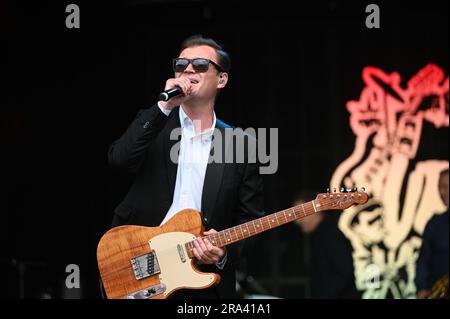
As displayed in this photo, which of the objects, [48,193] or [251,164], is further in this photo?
[48,193]

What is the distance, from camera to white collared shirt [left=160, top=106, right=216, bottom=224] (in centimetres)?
410

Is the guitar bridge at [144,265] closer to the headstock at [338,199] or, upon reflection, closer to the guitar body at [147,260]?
the guitar body at [147,260]

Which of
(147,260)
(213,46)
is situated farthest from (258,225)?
(213,46)

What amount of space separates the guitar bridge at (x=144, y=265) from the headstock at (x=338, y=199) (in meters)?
0.77

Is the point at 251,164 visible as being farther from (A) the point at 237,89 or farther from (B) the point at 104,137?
(A) the point at 237,89

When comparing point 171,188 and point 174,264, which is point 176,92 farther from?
point 174,264

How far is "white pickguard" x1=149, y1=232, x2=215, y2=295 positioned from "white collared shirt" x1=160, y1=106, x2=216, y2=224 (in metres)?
0.10

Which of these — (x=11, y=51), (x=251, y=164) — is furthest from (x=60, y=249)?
(x=251, y=164)

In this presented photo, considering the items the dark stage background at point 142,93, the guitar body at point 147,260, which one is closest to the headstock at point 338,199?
the guitar body at point 147,260

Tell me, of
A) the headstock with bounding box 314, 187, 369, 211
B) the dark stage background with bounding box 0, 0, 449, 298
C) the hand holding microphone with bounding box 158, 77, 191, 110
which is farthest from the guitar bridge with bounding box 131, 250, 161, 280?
the dark stage background with bounding box 0, 0, 449, 298

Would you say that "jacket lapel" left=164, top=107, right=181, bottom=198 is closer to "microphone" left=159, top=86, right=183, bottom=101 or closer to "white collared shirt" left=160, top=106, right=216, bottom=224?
"white collared shirt" left=160, top=106, right=216, bottom=224

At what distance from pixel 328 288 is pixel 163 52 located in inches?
103

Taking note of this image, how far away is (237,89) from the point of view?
29.2ft

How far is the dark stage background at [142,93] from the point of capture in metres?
7.08
